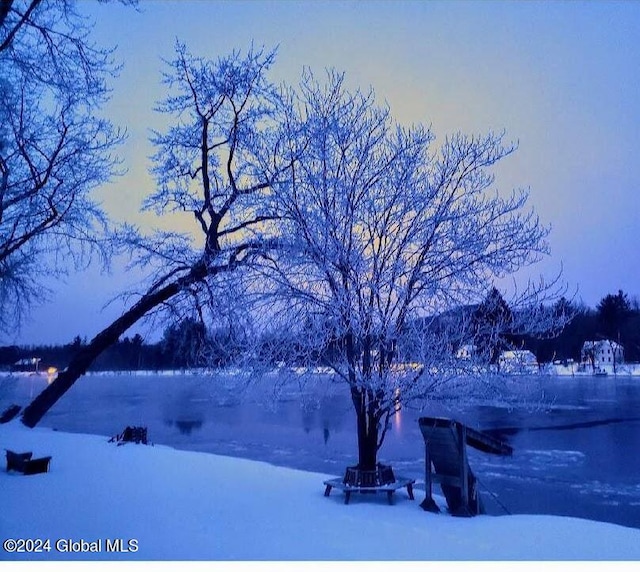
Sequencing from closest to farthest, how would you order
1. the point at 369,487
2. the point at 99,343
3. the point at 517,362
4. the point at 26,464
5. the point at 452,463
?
the point at 452,463
the point at 369,487
the point at 517,362
the point at 26,464
the point at 99,343

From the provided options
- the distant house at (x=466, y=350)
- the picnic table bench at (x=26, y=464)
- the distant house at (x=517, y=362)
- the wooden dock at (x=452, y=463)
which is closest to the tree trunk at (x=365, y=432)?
the wooden dock at (x=452, y=463)

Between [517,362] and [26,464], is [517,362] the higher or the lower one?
the higher one

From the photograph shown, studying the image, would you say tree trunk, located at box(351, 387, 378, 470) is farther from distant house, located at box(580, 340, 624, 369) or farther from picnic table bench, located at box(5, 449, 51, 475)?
distant house, located at box(580, 340, 624, 369)

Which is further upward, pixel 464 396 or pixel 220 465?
pixel 464 396

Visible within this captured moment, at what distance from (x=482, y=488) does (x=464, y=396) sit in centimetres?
350

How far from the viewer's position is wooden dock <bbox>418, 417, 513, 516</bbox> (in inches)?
220

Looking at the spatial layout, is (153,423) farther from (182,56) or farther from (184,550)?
(184,550)

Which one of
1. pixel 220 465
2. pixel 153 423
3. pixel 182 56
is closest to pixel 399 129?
pixel 182 56

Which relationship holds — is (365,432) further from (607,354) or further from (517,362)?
(607,354)

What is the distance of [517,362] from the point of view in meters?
6.39

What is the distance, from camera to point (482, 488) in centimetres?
905

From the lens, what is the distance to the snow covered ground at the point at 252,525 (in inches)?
166

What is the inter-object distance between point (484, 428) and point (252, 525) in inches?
490

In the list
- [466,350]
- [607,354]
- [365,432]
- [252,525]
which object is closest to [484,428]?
[466,350]
